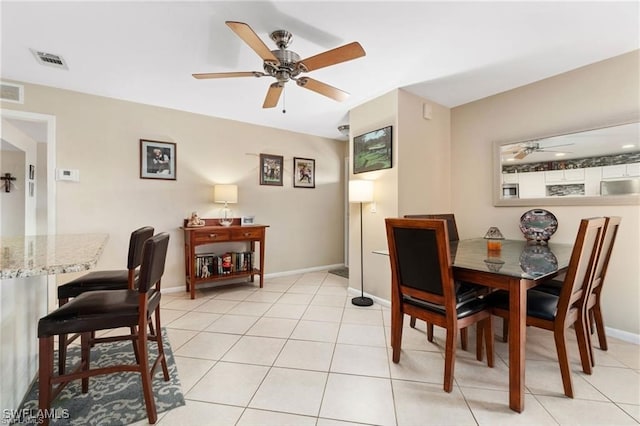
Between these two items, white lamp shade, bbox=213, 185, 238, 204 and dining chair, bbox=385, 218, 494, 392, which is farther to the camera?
white lamp shade, bbox=213, 185, 238, 204

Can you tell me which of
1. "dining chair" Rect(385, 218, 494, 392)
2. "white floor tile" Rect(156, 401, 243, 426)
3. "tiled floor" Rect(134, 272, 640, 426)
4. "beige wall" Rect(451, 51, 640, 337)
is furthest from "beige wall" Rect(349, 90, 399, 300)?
"white floor tile" Rect(156, 401, 243, 426)

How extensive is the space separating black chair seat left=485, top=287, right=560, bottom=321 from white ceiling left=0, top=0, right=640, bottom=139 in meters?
1.84

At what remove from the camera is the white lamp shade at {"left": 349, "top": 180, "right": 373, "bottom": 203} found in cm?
310

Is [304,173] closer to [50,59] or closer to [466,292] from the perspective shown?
[50,59]

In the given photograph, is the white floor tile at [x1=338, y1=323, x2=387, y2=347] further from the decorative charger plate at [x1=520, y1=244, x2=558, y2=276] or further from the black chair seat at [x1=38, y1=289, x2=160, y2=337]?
the black chair seat at [x1=38, y1=289, x2=160, y2=337]

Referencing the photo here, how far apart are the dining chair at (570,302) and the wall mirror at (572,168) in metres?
1.04

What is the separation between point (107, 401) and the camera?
153cm

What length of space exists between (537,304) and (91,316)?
2428mm

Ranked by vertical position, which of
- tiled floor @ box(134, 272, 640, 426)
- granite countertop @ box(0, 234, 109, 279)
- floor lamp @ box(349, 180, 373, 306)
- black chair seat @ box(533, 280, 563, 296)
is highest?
floor lamp @ box(349, 180, 373, 306)

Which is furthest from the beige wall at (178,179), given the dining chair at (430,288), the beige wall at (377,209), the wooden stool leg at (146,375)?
the dining chair at (430,288)

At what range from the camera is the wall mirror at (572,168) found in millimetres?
2252

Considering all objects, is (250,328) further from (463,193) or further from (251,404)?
(463,193)

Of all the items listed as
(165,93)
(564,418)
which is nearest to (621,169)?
(564,418)

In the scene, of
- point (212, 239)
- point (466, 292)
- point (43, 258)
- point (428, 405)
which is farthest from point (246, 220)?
point (428, 405)
